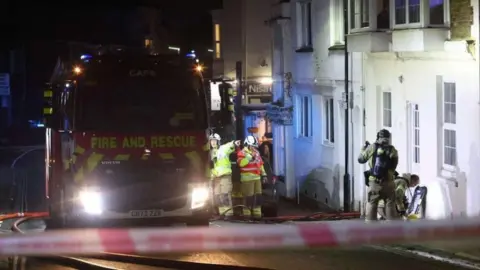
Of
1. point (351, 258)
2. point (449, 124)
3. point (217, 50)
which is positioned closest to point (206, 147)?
point (351, 258)

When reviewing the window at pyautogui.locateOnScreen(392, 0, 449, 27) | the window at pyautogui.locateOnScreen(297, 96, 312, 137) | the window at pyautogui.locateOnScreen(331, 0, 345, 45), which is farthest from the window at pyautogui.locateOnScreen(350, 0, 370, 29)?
the window at pyautogui.locateOnScreen(297, 96, 312, 137)

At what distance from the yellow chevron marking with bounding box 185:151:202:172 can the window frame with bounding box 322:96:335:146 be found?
851 centimetres

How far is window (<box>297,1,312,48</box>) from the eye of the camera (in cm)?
2078

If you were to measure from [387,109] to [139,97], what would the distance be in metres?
6.80

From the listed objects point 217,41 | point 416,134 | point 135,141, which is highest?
point 217,41

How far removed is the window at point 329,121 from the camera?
19.0 m

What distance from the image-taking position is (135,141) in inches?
413

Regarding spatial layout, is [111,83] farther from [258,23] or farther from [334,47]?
[258,23]

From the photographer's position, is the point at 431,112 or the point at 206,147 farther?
the point at 431,112

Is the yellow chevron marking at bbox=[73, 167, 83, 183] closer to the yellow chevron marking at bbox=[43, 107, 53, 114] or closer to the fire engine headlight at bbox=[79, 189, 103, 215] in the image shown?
the fire engine headlight at bbox=[79, 189, 103, 215]

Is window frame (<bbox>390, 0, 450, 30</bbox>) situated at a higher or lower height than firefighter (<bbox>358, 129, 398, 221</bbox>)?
higher

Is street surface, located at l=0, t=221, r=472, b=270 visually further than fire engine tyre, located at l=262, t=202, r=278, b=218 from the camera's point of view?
No

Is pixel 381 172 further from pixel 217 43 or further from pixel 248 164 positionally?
A: pixel 217 43

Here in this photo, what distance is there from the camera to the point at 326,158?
1923 centimetres
